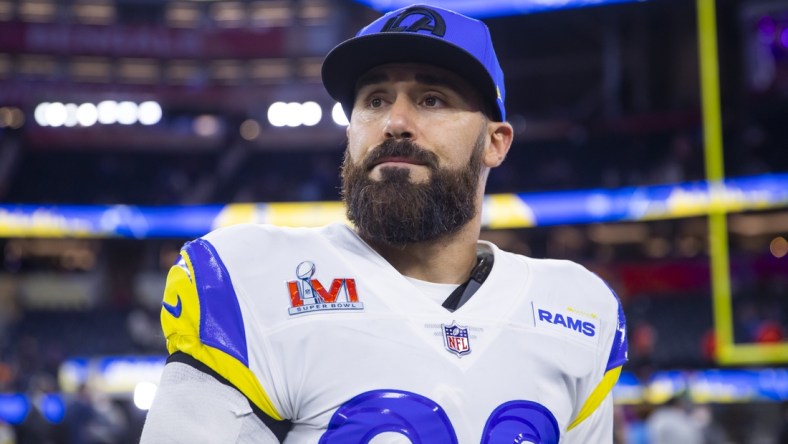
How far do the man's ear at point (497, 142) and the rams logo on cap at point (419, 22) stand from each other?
247 mm

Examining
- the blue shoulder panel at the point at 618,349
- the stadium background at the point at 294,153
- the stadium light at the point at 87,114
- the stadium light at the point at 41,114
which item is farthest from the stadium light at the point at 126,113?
the blue shoulder panel at the point at 618,349

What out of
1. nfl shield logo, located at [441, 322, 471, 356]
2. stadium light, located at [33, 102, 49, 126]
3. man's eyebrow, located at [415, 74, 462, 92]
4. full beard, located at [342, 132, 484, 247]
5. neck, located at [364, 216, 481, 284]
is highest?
stadium light, located at [33, 102, 49, 126]

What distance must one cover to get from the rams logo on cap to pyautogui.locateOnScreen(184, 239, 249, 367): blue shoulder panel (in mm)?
569

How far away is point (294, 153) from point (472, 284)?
81.0 ft

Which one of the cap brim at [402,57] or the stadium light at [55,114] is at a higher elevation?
the stadium light at [55,114]

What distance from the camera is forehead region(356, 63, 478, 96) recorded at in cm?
179

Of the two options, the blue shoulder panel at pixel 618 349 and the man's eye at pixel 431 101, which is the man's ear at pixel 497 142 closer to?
the man's eye at pixel 431 101

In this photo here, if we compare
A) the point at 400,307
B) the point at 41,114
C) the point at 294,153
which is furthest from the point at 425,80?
the point at 41,114

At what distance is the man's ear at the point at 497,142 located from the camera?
1916 millimetres

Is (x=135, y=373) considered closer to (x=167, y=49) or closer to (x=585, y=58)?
(x=167, y=49)

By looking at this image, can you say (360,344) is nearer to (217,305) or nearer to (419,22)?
(217,305)

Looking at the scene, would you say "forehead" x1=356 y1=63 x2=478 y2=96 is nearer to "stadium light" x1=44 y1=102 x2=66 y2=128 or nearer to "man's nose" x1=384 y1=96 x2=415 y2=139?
"man's nose" x1=384 y1=96 x2=415 y2=139

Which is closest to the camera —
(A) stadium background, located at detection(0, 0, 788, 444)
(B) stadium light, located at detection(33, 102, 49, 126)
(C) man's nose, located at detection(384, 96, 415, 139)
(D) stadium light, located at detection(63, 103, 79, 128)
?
(C) man's nose, located at detection(384, 96, 415, 139)

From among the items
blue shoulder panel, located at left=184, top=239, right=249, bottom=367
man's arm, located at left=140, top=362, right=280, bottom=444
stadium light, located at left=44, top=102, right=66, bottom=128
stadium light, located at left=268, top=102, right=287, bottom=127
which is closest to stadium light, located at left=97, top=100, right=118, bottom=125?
stadium light, located at left=44, top=102, right=66, bottom=128
